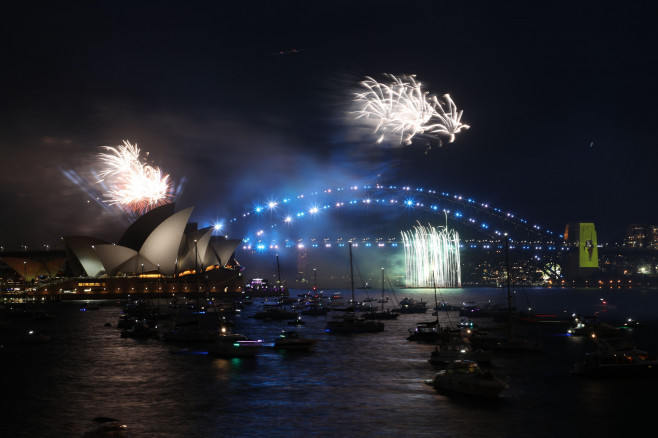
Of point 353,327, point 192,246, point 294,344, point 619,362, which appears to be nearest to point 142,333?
point 294,344

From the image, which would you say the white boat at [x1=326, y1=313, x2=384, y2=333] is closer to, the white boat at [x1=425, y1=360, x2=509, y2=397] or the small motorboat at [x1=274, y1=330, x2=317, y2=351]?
the small motorboat at [x1=274, y1=330, x2=317, y2=351]

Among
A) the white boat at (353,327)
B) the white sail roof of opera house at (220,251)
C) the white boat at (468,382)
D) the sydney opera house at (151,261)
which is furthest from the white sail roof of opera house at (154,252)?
the white boat at (468,382)

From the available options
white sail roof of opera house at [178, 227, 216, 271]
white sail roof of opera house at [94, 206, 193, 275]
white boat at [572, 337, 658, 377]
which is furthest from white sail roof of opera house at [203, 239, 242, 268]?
white boat at [572, 337, 658, 377]

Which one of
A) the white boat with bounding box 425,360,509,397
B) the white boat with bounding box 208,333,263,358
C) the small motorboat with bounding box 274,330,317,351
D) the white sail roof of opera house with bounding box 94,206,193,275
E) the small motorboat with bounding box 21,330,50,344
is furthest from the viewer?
the white sail roof of opera house with bounding box 94,206,193,275

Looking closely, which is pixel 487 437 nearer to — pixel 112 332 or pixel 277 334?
pixel 277 334

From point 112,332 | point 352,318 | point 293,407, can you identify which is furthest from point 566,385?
point 112,332

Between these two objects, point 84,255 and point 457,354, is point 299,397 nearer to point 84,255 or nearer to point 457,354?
point 457,354
